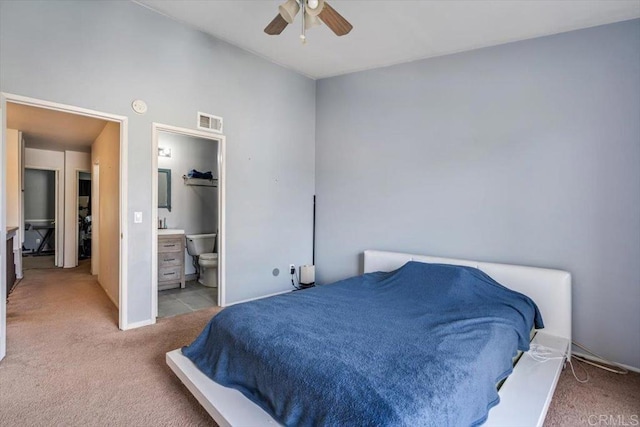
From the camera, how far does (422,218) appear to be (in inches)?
145

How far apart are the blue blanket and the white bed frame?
0.06 metres

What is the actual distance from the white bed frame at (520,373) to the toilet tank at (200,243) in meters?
2.95

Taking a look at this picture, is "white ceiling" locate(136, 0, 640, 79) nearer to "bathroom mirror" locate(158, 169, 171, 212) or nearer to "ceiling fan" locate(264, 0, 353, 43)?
"ceiling fan" locate(264, 0, 353, 43)

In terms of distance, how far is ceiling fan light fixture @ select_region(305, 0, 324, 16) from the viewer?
2076 mm

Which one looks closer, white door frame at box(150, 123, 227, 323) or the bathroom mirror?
white door frame at box(150, 123, 227, 323)

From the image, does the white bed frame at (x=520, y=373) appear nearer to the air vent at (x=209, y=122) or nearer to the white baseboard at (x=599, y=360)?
the white baseboard at (x=599, y=360)

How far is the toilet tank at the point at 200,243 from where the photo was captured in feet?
16.7

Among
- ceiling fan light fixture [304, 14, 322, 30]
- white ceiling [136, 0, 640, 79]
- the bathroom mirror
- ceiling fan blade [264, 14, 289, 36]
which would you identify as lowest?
the bathroom mirror

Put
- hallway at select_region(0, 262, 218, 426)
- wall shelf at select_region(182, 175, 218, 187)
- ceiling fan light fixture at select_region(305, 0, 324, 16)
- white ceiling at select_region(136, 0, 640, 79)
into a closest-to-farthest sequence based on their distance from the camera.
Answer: hallway at select_region(0, 262, 218, 426)
ceiling fan light fixture at select_region(305, 0, 324, 16)
white ceiling at select_region(136, 0, 640, 79)
wall shelf at select_region(182, 175, 218, 187)

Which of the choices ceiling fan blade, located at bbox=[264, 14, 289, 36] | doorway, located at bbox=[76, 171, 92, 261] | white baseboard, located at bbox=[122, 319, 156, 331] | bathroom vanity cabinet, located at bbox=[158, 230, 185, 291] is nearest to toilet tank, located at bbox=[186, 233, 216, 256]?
bathroom vanity cabinet, located at bbox=[158, 230, 185, 291]

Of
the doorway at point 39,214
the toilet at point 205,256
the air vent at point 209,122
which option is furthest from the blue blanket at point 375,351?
the doorway at point 39,214

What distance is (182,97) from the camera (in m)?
3.39

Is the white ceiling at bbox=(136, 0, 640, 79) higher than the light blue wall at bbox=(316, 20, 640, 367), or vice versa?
the white ceiling at bbox=(136, 0, 640, 79)

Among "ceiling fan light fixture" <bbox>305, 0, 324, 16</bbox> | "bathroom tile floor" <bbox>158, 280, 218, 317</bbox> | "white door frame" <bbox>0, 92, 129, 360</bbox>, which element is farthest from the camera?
"bathroom tile floor" <bbox>158, 280, 218, 317</bbox>
